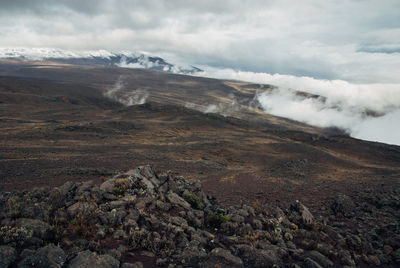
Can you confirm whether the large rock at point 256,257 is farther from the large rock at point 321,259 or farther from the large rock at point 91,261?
the large rock at point 91,261

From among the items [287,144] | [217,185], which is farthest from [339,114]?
[217,185]

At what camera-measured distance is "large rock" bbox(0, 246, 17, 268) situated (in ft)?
14.6

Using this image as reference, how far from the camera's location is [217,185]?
1811 centimetres

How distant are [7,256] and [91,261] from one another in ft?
5.33

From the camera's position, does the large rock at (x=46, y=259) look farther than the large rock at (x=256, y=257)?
No

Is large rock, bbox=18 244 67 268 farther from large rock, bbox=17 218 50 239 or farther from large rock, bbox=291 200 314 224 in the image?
large rock, bbox=291 200 314 224

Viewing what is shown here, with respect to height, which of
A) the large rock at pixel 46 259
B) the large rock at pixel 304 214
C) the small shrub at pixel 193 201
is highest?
the large rock at pixel 46 259

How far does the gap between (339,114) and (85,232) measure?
361 feet

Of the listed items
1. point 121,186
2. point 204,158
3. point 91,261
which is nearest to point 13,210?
point 121,186

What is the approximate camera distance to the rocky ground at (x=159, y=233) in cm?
539

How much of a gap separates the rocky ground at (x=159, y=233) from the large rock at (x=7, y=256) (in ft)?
0.05

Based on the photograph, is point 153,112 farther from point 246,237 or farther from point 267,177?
point 246,237

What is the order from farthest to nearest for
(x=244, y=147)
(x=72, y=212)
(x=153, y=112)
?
(x=153, y=112) < (x=244, y=147) < (x=72, y=212)

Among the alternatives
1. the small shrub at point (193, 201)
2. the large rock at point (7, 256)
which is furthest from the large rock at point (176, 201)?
the large rock at point (7, 256)
